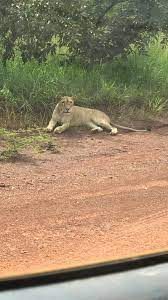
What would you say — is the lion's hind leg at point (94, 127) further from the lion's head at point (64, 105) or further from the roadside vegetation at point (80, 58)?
the roadside vegetation at point (80, 58)

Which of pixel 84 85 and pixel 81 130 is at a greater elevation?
pixel 84 85

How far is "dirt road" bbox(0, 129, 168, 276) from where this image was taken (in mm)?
3871

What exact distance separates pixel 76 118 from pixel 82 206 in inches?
148

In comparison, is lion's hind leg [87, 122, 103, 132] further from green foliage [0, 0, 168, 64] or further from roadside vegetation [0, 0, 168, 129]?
green foliage [0, 0, 168, 64]

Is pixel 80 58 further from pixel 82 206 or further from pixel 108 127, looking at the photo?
pixel 82 206

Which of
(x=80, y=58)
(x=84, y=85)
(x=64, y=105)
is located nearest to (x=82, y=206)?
(x=64, y=105)

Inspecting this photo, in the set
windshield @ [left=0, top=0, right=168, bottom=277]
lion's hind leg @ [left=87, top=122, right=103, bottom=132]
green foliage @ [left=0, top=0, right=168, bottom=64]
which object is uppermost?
green foliage @ [left=0, top=0, right=168, bottom=64]

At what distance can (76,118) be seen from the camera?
8.61 metres

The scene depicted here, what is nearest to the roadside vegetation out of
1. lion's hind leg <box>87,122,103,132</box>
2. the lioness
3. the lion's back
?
the lioness

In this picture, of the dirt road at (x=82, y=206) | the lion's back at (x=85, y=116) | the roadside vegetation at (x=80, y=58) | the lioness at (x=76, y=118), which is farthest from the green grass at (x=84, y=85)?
the dirt road at (x=82, y=206)

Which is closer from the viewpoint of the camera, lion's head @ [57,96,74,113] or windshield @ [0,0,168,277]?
windshield @ [0,0,168,277]

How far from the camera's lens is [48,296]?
41.8 inches

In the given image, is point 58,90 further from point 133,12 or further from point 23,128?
point 133,12

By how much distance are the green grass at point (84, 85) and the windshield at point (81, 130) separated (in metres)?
0.02
